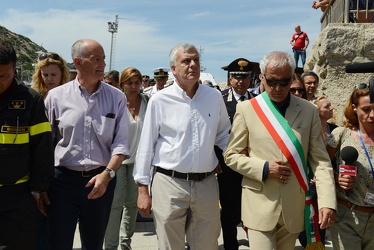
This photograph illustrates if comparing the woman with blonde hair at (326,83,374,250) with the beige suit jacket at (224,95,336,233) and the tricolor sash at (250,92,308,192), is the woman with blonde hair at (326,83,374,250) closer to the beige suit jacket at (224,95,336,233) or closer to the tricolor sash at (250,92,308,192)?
the beige suit jacket at (224,95,336,233)

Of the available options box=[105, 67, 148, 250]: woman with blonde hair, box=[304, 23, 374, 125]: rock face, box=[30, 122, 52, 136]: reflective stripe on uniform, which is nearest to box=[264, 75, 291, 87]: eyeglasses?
box=[30, 122, 52, 136]: reflective stripe on uniform

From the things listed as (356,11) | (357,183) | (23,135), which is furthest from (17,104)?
(356,11)

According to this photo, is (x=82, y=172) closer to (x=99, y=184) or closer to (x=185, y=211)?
(x=99, y=184)

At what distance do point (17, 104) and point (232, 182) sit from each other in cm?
229

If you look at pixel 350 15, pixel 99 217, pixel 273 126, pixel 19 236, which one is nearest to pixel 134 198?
pixel 99 217

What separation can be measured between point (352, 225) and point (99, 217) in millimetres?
1836

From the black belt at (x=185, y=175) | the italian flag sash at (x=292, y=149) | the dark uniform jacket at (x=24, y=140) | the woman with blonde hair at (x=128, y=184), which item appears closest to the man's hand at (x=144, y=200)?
the black belt at (x=185, y=175)

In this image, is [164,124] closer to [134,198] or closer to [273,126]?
[273,126]

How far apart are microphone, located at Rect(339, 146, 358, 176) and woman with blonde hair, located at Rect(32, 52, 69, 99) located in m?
2.67

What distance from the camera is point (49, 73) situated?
4.14 metres

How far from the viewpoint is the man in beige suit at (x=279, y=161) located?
2916 millimetres

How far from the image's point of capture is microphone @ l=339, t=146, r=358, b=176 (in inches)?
114

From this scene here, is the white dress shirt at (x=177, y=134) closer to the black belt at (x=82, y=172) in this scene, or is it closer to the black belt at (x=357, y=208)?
the black belt at (x=82, y=172)

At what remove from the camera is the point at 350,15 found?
299 inches
